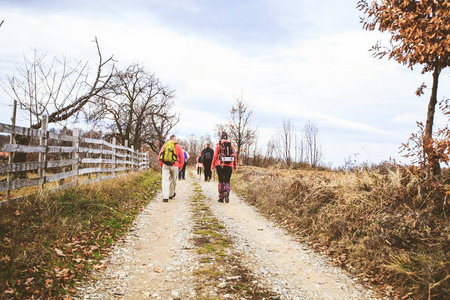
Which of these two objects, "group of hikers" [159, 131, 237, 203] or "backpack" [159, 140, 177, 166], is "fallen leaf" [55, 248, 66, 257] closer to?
"group of hikers" [159, 131, 237, 203]

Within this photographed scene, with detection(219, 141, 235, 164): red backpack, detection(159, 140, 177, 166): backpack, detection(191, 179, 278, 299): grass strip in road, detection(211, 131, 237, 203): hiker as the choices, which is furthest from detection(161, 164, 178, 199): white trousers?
detection(191, 179, 278, 299): grass strip in road

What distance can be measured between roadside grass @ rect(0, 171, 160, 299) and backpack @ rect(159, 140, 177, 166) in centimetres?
292

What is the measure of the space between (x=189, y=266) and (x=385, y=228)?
324 centimetres

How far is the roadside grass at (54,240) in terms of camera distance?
323 cm

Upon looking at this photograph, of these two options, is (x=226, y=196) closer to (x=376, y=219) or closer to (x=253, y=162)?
(x=376, y=219)

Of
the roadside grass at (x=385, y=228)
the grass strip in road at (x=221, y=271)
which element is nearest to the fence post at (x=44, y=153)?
the grass strip in road at (x=221, y=271)

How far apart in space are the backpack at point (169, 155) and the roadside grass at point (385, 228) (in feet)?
13.8

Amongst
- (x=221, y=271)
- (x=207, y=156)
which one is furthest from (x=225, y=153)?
(x=221, y=271)

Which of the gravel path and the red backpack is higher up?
the red backpack

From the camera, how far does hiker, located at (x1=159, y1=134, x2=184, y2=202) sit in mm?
9703

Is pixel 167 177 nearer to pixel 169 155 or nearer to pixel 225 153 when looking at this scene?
pixel 169 155

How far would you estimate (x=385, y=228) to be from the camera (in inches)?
188

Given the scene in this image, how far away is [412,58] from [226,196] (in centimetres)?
655

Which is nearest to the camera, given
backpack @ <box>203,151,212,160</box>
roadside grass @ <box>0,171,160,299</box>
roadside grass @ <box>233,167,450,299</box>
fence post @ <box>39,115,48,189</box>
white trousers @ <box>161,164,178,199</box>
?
roadside grass @ <box>0,171,160,299</box>
